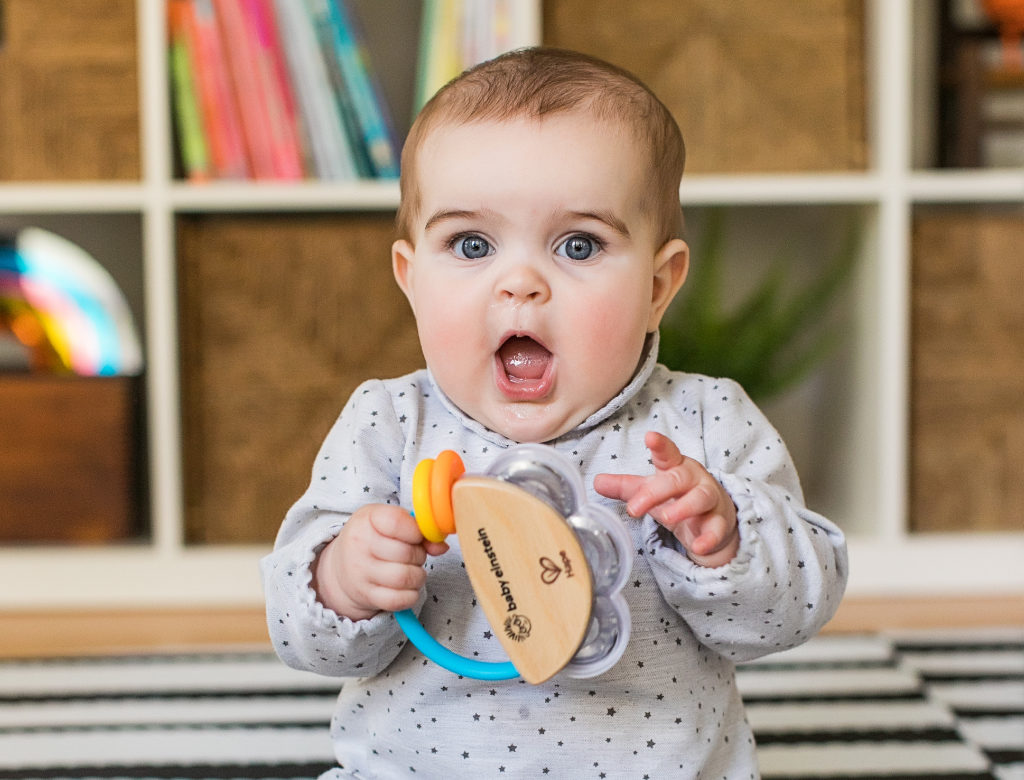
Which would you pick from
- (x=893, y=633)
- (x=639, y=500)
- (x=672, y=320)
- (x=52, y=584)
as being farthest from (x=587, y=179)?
(x=52, y=584)

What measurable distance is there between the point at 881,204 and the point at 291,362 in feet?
2.54

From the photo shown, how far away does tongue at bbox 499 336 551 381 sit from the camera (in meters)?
0.61

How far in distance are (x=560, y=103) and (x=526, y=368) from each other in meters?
0.15

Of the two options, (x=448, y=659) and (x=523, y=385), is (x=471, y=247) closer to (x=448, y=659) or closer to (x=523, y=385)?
(x=523, y=385)

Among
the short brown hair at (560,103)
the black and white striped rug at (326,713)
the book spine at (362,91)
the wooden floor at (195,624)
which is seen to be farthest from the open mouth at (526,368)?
the book spine at (362,91)

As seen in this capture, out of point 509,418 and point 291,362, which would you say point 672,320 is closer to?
point 291,362

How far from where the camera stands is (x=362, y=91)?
4.58 feet

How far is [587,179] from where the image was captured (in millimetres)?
586

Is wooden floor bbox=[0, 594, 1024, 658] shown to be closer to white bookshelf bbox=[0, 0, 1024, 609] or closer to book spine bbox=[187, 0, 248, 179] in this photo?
white bookshelf bbox=[0, 0, 1024, 609]

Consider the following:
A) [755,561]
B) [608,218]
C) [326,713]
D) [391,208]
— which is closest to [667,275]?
[608,218]

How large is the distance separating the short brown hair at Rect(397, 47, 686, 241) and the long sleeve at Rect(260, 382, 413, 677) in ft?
0.43

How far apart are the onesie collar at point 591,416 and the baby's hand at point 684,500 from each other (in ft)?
0.25

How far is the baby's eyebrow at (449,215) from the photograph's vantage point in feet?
1.95

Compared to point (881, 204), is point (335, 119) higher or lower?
higher
